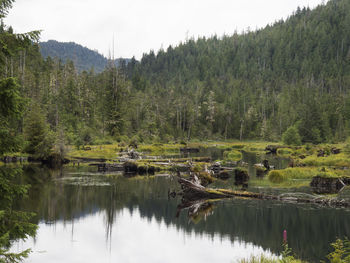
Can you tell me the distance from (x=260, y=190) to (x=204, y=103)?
122 meters

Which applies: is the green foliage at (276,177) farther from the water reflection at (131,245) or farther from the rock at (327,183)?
the water reflection at (131,245)

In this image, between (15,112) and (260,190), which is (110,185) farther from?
(15,112)

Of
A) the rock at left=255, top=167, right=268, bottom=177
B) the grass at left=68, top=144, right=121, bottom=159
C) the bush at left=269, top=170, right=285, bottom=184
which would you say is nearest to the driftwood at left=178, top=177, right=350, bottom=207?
the bush at left=269, top=170, right=285, bottom=184

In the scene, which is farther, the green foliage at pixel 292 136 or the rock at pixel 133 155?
the green foliage at pixel 292 136

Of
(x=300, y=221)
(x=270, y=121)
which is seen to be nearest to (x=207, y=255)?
(x=300, y=221)

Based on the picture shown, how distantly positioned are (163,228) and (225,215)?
16.6 feet

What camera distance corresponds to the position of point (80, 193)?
→ 36.8 m

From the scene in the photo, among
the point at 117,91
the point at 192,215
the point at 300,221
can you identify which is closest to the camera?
the point at 300,221

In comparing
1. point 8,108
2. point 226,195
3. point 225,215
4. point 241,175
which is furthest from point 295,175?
point 8,108

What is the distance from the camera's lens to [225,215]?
95.3 ft

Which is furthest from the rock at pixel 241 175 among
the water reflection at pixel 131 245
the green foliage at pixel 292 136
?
the green foliage at pixel 292 136

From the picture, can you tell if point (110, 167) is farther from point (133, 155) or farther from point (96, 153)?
point (96, 153)

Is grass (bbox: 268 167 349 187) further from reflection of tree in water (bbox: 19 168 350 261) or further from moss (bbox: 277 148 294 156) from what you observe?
moss (bbox: 277 148 294 156)

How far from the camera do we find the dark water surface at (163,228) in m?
22.4
